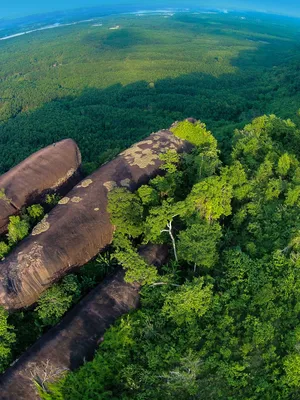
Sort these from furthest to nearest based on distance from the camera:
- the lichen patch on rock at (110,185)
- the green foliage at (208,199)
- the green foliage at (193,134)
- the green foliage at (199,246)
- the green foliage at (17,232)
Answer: the green foliage at (193,134)
the lichen patch on rock at (110,185)
the green foliage at (17,232)
the green foliage at (208,199)
the green foliage at (199,246)

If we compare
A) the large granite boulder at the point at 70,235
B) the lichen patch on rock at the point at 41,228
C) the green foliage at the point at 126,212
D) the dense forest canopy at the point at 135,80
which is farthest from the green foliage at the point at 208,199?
the dense forest canopy at the point at 135,80

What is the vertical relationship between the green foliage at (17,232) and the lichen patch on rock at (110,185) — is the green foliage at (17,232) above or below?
below

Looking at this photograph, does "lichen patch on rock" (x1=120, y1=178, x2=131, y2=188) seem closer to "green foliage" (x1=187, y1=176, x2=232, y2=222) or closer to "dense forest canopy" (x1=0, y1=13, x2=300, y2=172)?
"green foliage" (x1=187, y1=176, x2=232, y2=222)

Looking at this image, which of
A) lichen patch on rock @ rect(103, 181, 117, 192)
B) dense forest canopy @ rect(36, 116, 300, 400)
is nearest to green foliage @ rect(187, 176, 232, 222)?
dense forest canopy @ rect(36, 116, 300, 400)

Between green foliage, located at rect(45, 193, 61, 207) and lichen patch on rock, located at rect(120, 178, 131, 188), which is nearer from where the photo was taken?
lichen patch on rock, located at rect(120, 178, 131, 188)

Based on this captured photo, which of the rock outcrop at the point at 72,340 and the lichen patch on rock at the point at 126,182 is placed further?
the lichen patch on rock at the point at 126,182

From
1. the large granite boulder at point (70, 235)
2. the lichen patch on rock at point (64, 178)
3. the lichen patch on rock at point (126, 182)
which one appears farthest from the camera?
the lichen patch on rock at point (64, 178)

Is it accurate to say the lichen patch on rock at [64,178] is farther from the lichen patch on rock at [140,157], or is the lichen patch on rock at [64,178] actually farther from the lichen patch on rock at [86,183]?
the lichen patch on rock at [140,157]

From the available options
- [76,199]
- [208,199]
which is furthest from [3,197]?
[208,199]
